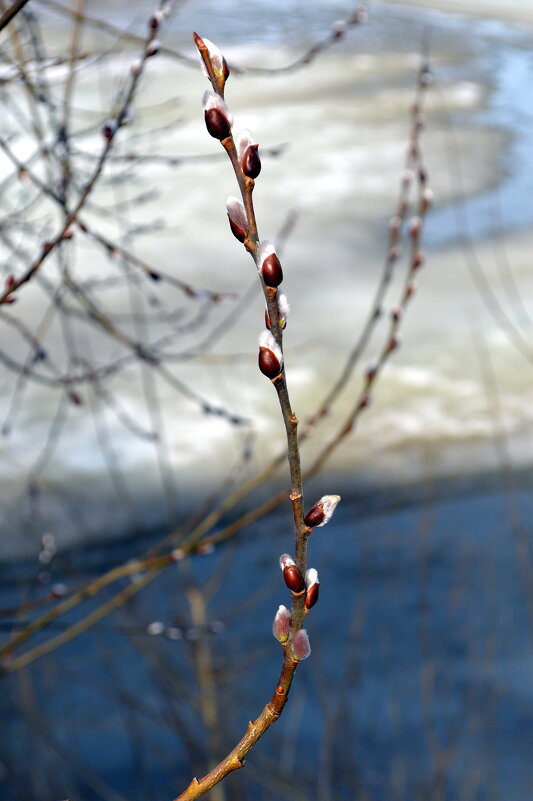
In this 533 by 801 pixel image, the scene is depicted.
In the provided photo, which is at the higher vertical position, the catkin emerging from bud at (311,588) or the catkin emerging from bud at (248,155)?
the catkin emerging from bud at (248,155)

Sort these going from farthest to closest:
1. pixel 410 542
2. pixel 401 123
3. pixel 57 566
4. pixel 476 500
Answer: pixel 401 123
pixel 476 500
pixel 410 542
pixel 57 566

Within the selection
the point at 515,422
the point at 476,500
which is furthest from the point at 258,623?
the point at 515,422

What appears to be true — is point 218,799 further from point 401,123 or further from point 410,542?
point 401,123

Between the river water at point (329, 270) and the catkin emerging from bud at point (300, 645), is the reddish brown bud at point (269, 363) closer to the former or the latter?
the catkin emerging from bud at point (300, 645)

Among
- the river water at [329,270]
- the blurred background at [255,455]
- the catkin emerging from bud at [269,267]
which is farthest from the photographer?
the river water at [329,270]

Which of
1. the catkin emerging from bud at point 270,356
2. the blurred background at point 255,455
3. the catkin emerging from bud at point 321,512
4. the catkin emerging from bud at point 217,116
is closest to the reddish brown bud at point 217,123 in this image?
the catkin emerging from bud at point 217,116
